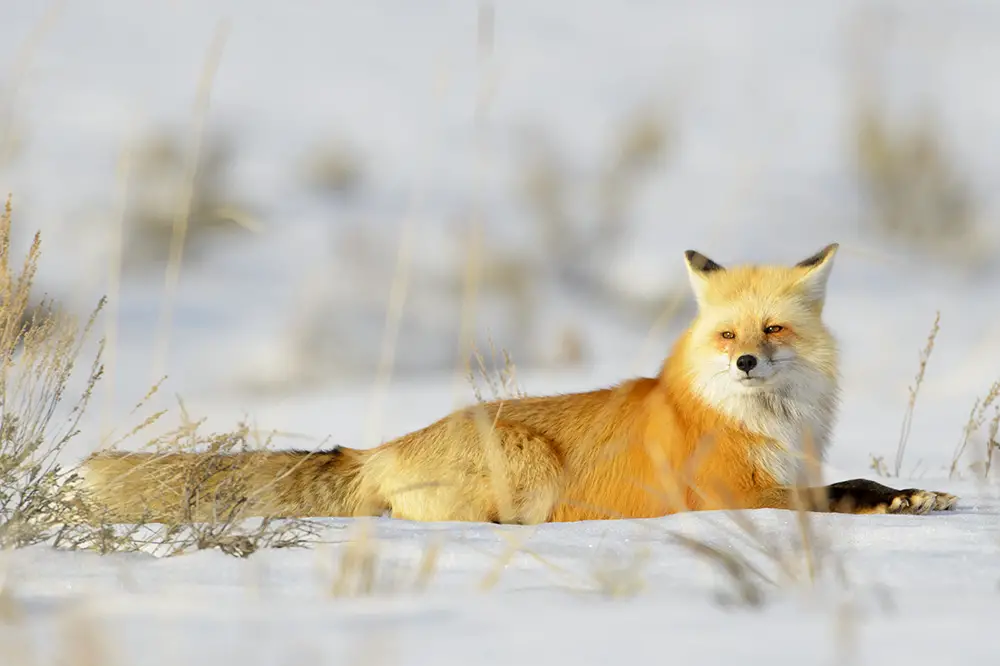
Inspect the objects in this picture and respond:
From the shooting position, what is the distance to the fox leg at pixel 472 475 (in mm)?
4703

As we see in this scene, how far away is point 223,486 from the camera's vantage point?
11.8 feet

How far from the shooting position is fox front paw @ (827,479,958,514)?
4.24m

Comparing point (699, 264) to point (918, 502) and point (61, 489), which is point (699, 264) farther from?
point (61, 489)

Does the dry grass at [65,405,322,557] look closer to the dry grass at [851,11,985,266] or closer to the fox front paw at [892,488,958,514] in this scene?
the fox front paw at [892,488,958,514]

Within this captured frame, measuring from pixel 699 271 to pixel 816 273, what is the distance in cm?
50

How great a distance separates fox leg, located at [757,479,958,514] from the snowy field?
1.08 ft

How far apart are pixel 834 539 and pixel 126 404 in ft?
24.7

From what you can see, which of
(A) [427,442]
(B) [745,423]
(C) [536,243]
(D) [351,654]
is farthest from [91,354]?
(D) [351,654]

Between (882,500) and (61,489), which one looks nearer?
(61,489)

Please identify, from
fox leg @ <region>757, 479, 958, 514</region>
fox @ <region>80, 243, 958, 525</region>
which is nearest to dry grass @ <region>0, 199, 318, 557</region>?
fox @ <region>80, 243, 958, 525</region>

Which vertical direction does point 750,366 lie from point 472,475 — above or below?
above

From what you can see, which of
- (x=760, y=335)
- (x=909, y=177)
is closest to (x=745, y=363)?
(x=760, y=335)

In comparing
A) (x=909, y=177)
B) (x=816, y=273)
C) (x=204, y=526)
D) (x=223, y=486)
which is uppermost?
(x=909, y=177)

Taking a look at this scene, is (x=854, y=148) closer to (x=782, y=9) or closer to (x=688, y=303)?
(x=688, y=303)
